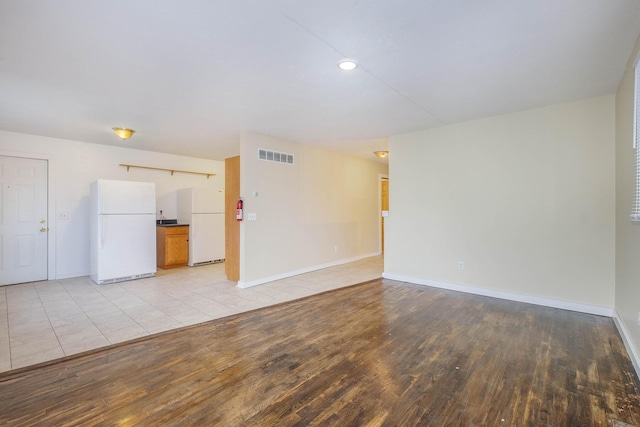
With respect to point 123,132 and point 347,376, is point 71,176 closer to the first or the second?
point 123,132

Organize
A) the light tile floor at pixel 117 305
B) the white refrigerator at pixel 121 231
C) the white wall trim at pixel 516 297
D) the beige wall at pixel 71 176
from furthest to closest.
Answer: the beige wall at pixel 71 176 → the white refrigerator at pixel 121 231 → the white wall trim at pixel 516 297 → the light tile floor at pixel 117 305

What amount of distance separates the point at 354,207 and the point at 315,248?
1.61m

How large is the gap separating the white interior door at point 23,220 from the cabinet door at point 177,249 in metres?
1.99

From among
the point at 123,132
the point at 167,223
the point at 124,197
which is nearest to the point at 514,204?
the point at 123,132

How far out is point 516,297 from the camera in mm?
3943

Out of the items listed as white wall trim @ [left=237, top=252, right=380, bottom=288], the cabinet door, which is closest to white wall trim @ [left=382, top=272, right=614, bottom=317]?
white wall trim @ [left=237, top=252, right=380, bottom=288]

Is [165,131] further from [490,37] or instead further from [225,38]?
[490,37]

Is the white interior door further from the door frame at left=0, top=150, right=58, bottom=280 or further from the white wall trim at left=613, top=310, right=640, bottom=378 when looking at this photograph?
the white wall trim at left=613, top=310, right=640, bottom=378

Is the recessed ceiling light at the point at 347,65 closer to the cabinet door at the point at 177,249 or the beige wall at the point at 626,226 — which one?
the beige wall at the point at 626,226

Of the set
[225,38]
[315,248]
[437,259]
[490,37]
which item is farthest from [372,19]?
[315,248]

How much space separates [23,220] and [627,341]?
8.29m

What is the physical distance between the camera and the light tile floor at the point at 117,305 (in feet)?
9.11

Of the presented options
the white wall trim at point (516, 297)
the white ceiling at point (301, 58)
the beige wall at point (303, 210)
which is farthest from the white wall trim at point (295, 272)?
the white ceiling at point (301, 58)

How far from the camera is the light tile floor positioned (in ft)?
9.11
